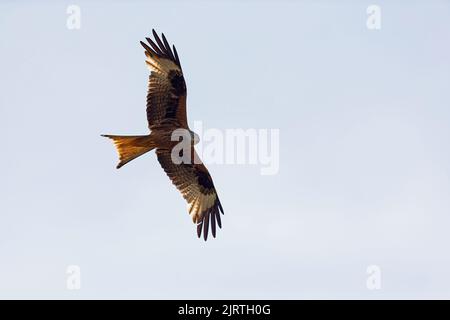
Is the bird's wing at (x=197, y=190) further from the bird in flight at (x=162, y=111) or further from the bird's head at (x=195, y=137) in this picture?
the bird's head at (x=195, y=137)

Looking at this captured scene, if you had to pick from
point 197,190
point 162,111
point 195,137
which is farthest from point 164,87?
point 197,190

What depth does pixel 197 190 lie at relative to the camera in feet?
43.1

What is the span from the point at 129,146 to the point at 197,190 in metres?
2.02

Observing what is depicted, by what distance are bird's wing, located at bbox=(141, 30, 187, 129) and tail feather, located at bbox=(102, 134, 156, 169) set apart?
0.34m

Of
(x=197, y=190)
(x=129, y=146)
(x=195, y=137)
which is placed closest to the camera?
(x=129, y=146)

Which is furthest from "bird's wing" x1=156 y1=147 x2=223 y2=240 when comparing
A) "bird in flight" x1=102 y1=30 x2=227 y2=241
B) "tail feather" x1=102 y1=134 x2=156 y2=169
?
"tail feather" x1=102 y1=134 x2=156 y2=169

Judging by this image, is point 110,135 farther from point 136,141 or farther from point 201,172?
point 201,172

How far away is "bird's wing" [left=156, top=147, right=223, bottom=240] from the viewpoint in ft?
42.0

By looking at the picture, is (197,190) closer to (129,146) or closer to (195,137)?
(195,137)

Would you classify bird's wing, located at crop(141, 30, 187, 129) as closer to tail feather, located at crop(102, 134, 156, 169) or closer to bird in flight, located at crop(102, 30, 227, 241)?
bird in flight, located at crop(102, 30, 227, 241)
